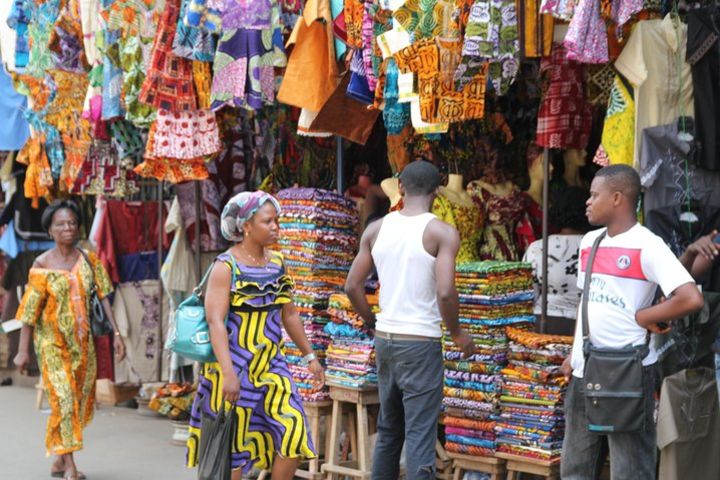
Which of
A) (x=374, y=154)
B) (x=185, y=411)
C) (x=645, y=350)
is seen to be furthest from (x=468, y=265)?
(x=185, y=411)

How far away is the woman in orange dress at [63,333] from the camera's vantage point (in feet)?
24.5

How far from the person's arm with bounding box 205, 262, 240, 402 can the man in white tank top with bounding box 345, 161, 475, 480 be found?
831 mm

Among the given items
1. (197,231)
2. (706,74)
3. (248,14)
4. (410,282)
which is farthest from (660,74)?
(197,231)

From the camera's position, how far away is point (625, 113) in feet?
18.4

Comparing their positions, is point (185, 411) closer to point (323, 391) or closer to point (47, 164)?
point (323, 391)

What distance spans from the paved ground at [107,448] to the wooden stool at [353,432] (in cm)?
124

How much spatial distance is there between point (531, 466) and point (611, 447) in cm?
137

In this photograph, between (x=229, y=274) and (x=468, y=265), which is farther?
(x=468, y=265)

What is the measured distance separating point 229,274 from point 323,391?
2.07 m

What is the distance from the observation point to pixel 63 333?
7527mm

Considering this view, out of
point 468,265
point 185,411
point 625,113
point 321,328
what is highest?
point 625,113

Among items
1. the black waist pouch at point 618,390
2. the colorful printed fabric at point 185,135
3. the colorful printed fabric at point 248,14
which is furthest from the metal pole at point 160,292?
the black waist pouch at point 618,390

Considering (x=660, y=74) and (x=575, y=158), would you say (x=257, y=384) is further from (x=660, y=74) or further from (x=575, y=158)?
(x=575, y=158)

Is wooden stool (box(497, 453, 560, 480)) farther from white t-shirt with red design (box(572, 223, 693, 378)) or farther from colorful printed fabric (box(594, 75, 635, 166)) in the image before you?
colorful printed fabric (box(594, 75, 635, 166))
